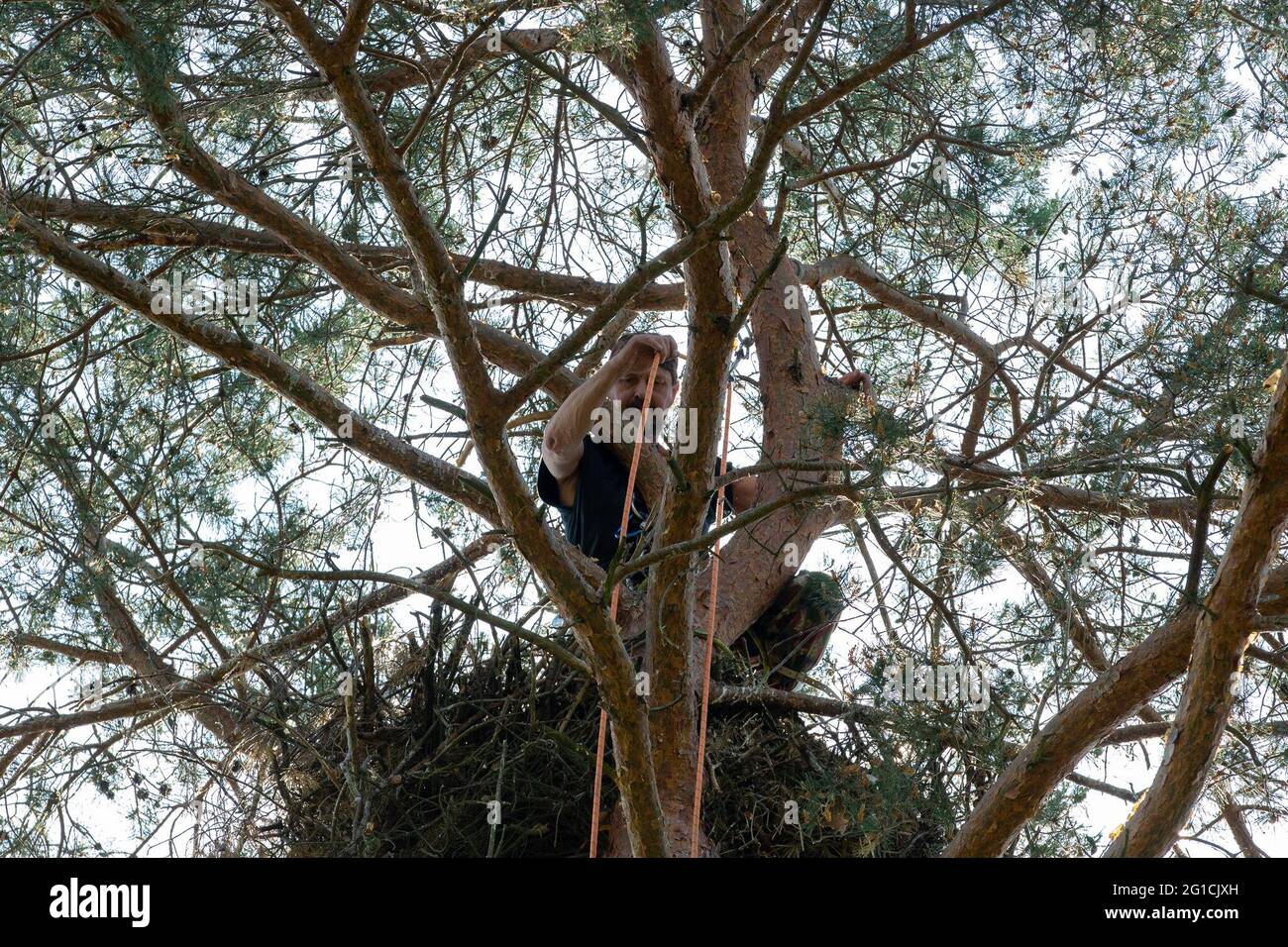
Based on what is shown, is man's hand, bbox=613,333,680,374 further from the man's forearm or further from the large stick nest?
the large stick nest

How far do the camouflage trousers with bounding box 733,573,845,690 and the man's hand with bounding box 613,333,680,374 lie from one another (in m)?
1.17

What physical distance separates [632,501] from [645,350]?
1.88 feet

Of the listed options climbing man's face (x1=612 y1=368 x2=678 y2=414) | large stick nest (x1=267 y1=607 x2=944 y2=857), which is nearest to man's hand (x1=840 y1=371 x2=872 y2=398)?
climbing man's face (x1=612 y1=368 x2=678 y2=414)

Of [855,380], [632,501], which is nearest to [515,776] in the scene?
[632,501]

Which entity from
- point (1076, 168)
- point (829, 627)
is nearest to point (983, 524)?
point (829, 627)

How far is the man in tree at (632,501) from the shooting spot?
4.24m

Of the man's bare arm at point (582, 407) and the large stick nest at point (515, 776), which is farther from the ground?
the man's bare arm at point (582, 407)

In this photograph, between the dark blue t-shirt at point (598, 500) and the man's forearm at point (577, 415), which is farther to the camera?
the dark blue t-shirt at point (598, 500)

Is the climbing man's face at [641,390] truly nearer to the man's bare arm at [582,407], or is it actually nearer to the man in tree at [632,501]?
the man in tree at [632,501]

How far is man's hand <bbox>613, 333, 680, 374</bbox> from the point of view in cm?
378

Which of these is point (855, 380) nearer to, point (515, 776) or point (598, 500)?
point (598, 500)

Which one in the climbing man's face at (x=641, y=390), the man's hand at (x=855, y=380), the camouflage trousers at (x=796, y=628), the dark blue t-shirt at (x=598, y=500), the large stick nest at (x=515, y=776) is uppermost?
the man's hand at (x=855, y=380)

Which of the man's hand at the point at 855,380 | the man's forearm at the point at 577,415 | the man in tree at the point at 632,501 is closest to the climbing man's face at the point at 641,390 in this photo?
the man in tree at the point at 632,501

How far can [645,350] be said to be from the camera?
151 inches
